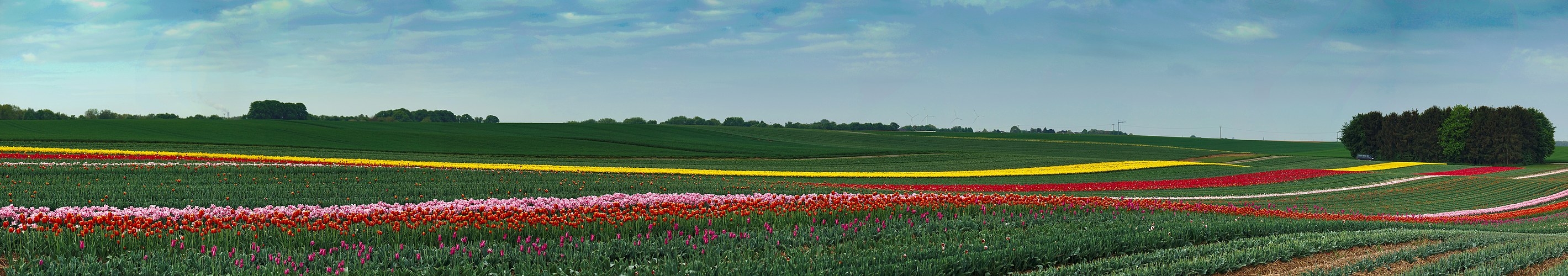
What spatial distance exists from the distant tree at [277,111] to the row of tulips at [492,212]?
98522 mm

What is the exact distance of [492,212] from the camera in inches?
525

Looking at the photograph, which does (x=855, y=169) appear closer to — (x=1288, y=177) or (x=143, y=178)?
(x=1288, y=177)

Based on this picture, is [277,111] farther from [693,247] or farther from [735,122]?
[693,247]

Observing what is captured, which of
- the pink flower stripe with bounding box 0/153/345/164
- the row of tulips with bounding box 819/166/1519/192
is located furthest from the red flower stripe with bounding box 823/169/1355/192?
the pink flower stripe with bounding box 0/153/345/164

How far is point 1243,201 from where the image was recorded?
3119cm

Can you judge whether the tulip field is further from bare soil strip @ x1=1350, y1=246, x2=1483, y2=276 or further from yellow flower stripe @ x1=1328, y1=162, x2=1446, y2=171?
yellow flower stripe @ x1=1328, y1=162, x2=1446, y2=171

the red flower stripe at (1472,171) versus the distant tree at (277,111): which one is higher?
Result: the distant tree at (277,111)

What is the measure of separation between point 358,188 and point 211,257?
35.3ft

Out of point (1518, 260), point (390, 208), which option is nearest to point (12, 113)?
point (390, 208)

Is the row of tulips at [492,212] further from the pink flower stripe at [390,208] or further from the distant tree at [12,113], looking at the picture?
the distant tree at [12,113]

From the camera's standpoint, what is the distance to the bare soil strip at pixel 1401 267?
10086 millimetres

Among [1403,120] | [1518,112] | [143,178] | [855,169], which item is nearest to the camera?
[143,178]

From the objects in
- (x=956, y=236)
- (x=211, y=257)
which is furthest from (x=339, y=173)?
(x=956, y=236)

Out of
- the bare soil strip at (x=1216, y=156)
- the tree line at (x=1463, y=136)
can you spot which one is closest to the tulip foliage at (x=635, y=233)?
the bare soil strip at (x=1216, y=156)
